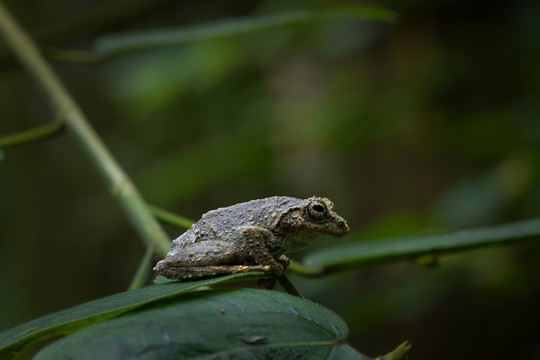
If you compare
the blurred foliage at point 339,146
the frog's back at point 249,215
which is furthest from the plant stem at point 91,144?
the blurred foliage at point 339,146

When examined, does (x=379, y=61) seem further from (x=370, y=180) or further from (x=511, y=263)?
(x=511, y=263)

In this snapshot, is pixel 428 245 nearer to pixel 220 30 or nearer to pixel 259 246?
pixel 259 246

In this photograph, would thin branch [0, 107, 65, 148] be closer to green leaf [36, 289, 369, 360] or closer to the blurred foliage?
green leaf [36, 289, 369, 360]

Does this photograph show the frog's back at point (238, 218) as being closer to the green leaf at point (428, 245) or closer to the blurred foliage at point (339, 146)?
the green leaf at point (428, 245)

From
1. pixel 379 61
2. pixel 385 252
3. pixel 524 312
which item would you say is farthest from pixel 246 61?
pixel 524 312

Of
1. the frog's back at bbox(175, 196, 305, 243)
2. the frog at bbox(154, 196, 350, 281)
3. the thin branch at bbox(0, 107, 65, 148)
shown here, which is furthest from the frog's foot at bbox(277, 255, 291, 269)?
the thin branch at bbox(0, 107, 65, 148)
